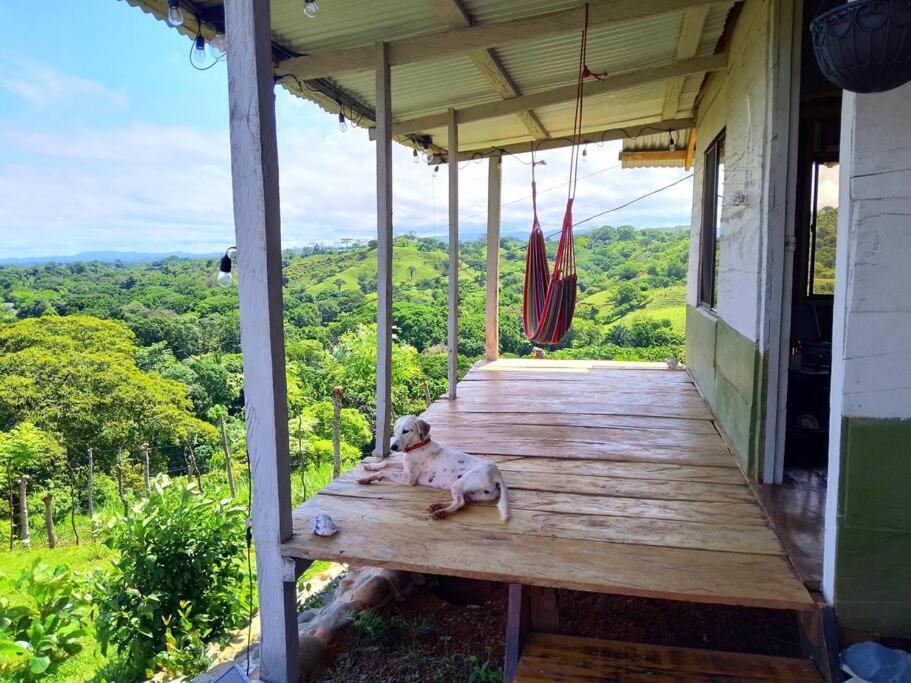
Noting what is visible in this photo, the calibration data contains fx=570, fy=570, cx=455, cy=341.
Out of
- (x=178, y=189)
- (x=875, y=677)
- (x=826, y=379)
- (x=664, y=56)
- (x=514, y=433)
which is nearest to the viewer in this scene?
(x=875, y=677)

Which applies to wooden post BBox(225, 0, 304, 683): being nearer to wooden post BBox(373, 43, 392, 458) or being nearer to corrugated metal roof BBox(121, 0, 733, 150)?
corrugated metal roof BBox(121, 0, 733, 150)

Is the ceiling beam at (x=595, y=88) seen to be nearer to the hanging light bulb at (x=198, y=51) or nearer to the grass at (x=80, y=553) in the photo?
the hanging light bulb at (x=198, y=51)

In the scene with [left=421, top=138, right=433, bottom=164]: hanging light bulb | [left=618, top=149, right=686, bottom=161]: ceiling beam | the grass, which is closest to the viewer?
the grass

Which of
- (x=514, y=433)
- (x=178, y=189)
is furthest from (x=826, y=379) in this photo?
(x=178, y=189)

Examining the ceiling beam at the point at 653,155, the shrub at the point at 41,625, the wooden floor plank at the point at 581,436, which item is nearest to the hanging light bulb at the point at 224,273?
the wooden floor plank at the point at 581,436

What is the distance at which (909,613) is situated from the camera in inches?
57.9

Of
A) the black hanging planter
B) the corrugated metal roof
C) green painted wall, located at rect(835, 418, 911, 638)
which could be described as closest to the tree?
the corrugated metal roof

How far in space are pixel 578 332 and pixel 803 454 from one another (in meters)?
12.4

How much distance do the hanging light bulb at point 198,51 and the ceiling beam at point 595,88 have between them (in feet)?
5.86

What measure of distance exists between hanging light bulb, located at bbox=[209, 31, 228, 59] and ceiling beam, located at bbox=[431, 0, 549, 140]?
876mm

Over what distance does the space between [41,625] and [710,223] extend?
4909 mm

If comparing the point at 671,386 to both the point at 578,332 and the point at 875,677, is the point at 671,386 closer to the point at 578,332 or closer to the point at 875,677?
the point at 875,677

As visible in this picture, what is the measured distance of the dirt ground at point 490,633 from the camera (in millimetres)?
1936

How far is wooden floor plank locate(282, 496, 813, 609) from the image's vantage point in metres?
1.54
